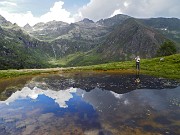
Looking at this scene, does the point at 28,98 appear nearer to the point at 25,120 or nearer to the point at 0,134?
the point at 25,120

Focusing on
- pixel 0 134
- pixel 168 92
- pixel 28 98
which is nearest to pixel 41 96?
pixel 28 98

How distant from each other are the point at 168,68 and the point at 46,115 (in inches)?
1649

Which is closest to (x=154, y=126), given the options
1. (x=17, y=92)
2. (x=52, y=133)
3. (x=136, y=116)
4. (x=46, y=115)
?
(x=136, y=116)

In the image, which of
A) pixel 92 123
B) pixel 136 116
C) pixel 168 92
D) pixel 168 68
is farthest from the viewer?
pixel 168 68

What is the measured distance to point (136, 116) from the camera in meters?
24.1

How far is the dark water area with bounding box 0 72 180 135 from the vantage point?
21.2 meters

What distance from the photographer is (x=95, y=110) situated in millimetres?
26969

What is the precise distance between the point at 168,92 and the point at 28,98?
19.9 metres

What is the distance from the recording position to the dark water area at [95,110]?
21156mm

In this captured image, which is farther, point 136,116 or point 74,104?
point 74,104

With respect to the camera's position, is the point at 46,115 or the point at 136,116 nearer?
the point at 136,116

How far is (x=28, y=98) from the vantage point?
3575 centimetres

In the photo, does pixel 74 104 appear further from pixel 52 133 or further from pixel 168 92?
pixel 168 92

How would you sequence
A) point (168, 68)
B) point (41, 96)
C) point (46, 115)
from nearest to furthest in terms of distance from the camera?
1. point (46, 115)
2. point (41, 96)
3. point (168, 68)
